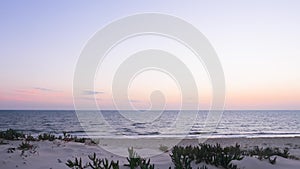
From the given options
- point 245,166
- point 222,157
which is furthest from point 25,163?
point 245,166

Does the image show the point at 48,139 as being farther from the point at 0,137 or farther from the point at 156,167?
the point at 156,167

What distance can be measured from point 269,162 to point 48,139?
8.76 meters

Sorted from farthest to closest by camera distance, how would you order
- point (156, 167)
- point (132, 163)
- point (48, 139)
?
point (48, 139), point (156, 167), point (132, 163)

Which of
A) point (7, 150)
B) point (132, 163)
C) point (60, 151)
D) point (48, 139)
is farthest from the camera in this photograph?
point (48, 139)

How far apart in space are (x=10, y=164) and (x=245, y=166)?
5875 mm

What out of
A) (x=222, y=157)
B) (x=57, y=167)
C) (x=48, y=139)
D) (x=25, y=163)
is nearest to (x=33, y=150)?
(x=25, y=163)

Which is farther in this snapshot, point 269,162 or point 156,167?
point 269,162

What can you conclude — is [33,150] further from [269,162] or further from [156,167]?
[269,162]

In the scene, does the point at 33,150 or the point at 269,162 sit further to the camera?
the point at 33,150

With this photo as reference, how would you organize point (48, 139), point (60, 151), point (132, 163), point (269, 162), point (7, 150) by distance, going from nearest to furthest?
point (132, 163) → point (269, 162) → point (7, 150) → point (60, 151) → point (48, 139)

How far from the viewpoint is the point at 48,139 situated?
1318cm

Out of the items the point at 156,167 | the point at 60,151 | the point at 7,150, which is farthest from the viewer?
the point at 60,151

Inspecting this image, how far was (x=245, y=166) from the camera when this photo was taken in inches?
311

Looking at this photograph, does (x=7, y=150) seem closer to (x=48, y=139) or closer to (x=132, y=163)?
(x=48, y=139)
